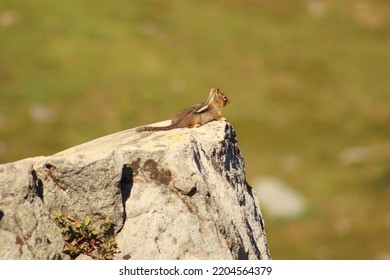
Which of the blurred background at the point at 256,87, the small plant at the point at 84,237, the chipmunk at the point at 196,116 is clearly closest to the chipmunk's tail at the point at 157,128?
the chipmunk at the point at 196,116

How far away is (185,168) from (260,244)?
154 inches

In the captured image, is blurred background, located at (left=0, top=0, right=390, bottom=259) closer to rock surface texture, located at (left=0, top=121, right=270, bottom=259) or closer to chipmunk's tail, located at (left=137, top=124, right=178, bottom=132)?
chipmunk's tail, located at (left=137, top=124, right=178, bottom=132)

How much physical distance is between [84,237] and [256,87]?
7210 cm

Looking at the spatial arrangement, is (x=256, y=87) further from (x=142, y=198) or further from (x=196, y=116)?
(x=142, y=198)

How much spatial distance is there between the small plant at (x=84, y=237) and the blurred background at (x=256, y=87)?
41624mm

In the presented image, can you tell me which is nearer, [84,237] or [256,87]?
[84,237]

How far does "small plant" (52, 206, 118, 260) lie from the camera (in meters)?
20.6

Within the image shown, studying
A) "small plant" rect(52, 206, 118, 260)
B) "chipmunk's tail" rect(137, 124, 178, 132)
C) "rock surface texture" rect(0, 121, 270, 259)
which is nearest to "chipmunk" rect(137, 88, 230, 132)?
"chipmunk's tail" rect(137, 124, 178, 132)

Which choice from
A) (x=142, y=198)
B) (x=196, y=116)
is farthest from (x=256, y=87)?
(x=142, y=198)

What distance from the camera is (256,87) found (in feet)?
301

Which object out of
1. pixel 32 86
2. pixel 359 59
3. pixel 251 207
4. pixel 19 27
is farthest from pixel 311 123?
pixel 251 207

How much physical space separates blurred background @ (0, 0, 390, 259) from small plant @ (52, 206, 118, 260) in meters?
41.6

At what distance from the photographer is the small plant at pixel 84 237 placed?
20.6 m

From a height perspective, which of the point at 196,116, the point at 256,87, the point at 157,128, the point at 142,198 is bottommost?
the point at 142,198
